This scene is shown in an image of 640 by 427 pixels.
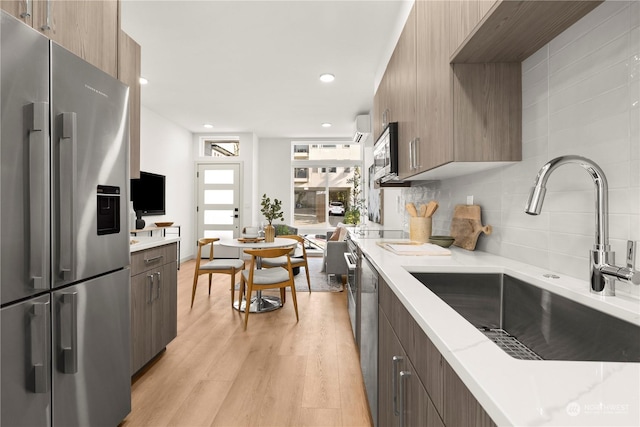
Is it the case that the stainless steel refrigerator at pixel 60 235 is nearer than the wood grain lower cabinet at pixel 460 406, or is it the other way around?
the wood grain lower cabinet at pixel 460 406

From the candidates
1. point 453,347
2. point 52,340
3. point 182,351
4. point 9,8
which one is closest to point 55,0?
point 9,8

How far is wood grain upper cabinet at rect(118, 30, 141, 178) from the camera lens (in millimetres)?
2115

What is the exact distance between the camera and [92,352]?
1.48 m

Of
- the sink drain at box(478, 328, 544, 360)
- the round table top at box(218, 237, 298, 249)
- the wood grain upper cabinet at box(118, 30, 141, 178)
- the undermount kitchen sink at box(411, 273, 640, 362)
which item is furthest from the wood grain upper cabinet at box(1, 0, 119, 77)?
the sink drain at box(478, 328, 544, 360)

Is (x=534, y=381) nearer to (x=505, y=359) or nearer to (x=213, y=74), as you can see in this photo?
(x=505, y=359)

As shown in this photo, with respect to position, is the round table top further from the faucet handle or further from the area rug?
the faucet handle

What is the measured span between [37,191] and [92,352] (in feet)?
2.46

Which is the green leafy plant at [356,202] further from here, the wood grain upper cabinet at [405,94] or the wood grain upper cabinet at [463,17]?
the wood grain upper cabinet at [463,17]

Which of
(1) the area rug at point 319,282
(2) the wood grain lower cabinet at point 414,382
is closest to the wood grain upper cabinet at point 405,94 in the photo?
(2) the wood grain lower cabinet at point 414,382

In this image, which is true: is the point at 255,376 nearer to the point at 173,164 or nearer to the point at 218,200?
the point at 173,164

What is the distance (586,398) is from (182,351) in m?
2.70

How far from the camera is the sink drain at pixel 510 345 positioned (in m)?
1.04

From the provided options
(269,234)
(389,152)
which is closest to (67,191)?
(389,152)

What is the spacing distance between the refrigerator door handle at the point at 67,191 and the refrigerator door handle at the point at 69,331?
0.09 metres
